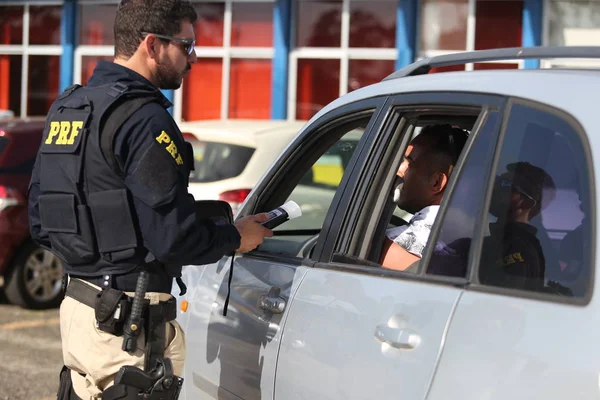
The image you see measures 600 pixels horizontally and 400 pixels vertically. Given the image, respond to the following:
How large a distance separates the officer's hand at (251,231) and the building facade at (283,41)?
10808mm

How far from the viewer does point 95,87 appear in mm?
3131

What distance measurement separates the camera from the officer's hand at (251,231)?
3.26 meters

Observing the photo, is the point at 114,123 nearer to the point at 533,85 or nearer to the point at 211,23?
the point at 533,85

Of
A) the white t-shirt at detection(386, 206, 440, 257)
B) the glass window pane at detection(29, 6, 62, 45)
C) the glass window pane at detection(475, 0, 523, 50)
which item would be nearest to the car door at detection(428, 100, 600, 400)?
the white t-shirt at detection(386, 206, 440, 257)

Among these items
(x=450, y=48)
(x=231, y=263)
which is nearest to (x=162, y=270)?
(x=231, y=263)

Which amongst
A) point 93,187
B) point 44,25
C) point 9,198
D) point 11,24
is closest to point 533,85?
point 93,187

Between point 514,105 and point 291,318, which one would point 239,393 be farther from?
point 514,105

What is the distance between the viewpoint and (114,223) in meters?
2.98

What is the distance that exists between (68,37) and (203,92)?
262 cm

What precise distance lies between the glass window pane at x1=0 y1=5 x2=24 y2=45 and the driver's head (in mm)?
16062

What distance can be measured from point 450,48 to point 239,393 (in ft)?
41.0

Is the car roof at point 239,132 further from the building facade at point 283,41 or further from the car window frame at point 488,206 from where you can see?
the car window frame at point 488,206

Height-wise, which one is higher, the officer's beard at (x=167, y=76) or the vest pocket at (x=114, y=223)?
the officer's beard at (x=167, y=76)

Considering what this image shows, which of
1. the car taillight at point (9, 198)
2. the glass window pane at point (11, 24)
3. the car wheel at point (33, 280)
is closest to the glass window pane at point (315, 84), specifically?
the glass window pane at point (11, 24)
